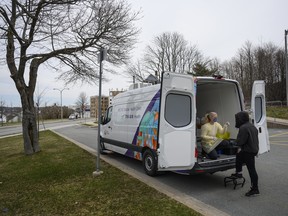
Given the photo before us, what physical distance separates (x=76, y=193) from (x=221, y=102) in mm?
4844

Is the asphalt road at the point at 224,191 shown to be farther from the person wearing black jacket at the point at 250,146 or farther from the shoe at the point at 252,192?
the person wearing black jacket at the point at 250,146

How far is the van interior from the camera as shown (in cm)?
677

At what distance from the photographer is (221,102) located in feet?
24.4

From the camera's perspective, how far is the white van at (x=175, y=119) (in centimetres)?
516

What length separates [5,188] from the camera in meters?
5.69

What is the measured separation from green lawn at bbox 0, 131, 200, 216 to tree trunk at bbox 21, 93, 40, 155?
2.43 metres

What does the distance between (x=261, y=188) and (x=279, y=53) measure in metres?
49.5

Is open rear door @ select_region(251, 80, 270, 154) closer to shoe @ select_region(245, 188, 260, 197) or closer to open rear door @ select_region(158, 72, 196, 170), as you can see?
shoe @ select_region(245, 188, 260, 197)

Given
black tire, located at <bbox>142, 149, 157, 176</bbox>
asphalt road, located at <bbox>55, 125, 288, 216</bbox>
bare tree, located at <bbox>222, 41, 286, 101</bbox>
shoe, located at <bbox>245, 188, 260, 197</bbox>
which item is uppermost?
bare tree, located at <bbox>222, 41, 286, 101</bbox>

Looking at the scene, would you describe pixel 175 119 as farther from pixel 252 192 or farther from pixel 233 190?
pixel 252 192

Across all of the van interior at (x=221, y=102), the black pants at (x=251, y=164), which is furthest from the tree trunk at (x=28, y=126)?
the black pants at (x=251, y=164)

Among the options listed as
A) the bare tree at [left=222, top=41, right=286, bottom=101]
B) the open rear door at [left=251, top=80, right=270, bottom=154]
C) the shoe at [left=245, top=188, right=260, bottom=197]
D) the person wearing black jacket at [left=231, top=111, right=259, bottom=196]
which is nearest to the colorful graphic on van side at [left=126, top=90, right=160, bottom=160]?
the person wearing black jacket at [left=231, top=111, right=259, bottom=196]

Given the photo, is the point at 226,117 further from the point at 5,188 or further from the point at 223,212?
the point at 5,188

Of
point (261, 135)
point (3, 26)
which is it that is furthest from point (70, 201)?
point (3, 26)
